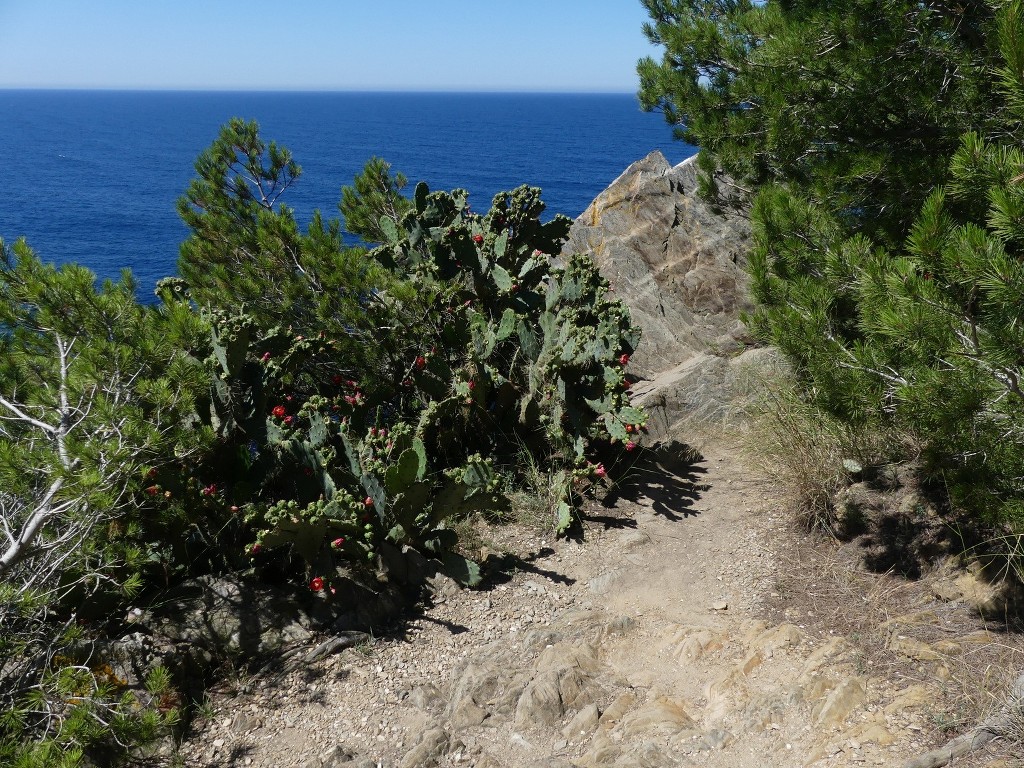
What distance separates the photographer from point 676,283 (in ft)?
28.5

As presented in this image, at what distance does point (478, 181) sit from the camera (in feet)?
140

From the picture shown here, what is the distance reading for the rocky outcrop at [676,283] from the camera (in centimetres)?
674

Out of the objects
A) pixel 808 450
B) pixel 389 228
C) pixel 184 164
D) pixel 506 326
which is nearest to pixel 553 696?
pixel 808 450

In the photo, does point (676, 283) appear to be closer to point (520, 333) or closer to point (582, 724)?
point (520, 333)

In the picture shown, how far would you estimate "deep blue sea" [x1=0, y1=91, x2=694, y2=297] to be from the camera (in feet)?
89.9

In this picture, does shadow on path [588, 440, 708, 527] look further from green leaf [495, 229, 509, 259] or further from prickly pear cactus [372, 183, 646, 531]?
green leaf [495, 229, 509, 259]

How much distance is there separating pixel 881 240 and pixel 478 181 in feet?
130

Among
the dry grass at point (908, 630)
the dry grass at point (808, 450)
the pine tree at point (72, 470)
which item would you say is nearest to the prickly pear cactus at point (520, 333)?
the dry grass at point (808, 450)

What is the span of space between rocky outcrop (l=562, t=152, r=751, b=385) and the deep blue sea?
2.17 meters

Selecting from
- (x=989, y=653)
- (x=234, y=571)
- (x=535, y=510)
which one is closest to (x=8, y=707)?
(x=234, y=571)

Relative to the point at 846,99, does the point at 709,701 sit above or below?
below

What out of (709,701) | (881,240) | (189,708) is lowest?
(189,708)

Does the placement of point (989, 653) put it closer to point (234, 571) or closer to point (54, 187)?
point (234, 571)

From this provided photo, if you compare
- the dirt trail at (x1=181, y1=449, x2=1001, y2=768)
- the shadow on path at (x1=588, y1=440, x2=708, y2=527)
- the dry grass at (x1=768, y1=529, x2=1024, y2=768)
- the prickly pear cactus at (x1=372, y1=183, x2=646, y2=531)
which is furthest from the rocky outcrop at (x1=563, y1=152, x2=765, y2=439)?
the dry grass at (x1=768, y1=529, x2=1024, y2=768)
